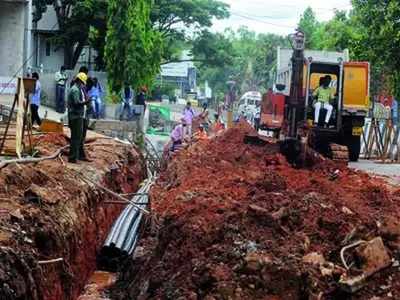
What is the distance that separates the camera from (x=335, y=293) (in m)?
6.65

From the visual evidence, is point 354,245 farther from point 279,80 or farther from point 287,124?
point 279,80

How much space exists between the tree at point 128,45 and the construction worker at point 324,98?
433 inches

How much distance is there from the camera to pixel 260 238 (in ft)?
24.9

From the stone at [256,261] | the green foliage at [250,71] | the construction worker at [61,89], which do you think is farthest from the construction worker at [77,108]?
the green foliage at [250,71]

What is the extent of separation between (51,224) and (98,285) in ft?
6.95

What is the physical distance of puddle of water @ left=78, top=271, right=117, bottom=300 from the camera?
34.1 feet

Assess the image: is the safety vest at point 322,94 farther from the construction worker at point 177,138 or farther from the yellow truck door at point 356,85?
the construction worker at point 177,138

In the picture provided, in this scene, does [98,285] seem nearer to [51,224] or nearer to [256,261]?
[51,224]

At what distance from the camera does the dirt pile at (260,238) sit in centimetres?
681

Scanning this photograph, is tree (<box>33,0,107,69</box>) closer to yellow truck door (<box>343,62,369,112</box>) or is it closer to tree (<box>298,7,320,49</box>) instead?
yellow truck door (<box>343,62,369,112</box>)

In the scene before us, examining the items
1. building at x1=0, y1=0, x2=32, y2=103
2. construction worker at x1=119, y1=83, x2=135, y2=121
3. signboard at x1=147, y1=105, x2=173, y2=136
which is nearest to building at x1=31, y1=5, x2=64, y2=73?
signboard at x1=147, y1=105, x2=173, y2=136

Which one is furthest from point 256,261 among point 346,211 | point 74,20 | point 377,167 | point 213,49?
point 213,49

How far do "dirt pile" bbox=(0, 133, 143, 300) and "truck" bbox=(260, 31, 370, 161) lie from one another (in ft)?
14.5

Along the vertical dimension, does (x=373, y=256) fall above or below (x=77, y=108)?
below
